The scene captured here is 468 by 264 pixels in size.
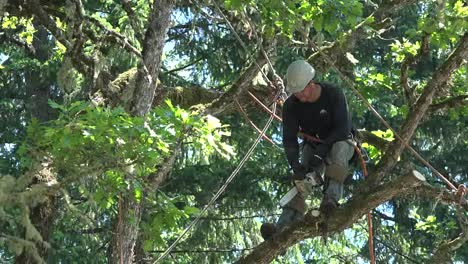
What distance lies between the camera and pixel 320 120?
6.22m

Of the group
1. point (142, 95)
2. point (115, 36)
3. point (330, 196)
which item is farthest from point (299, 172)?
point (115, 36)

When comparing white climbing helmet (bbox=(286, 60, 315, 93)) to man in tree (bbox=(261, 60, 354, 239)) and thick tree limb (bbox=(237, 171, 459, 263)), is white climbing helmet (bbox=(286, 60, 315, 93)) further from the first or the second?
thick tree limb (bbox=(237, 171, 459, 263))

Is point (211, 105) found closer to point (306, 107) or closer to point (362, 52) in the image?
point (306, 107)

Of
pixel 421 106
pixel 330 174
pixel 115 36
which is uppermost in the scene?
pixel 115 36

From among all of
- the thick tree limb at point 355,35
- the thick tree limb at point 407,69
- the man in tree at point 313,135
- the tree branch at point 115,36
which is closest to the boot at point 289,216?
the man in tree at point 313,135

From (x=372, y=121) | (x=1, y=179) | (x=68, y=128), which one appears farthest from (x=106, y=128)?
(x=372, y=121)

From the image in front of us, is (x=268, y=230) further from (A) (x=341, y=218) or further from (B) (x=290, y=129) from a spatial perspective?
(B) (x=290, y=129)

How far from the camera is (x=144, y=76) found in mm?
6688

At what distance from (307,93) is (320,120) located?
0.76ft

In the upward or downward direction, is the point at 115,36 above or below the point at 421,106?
above

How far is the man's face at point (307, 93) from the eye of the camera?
20.1 feet

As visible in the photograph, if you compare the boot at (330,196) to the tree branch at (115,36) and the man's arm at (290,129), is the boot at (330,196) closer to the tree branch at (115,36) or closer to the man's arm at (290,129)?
the man's arm at (290,129)

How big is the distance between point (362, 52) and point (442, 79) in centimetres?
873

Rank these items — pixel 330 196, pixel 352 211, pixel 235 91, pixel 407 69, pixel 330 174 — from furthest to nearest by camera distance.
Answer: pixel 235 91
pixel 407 69
pixel 330 174
pixel 330 196
pixel 352 211
